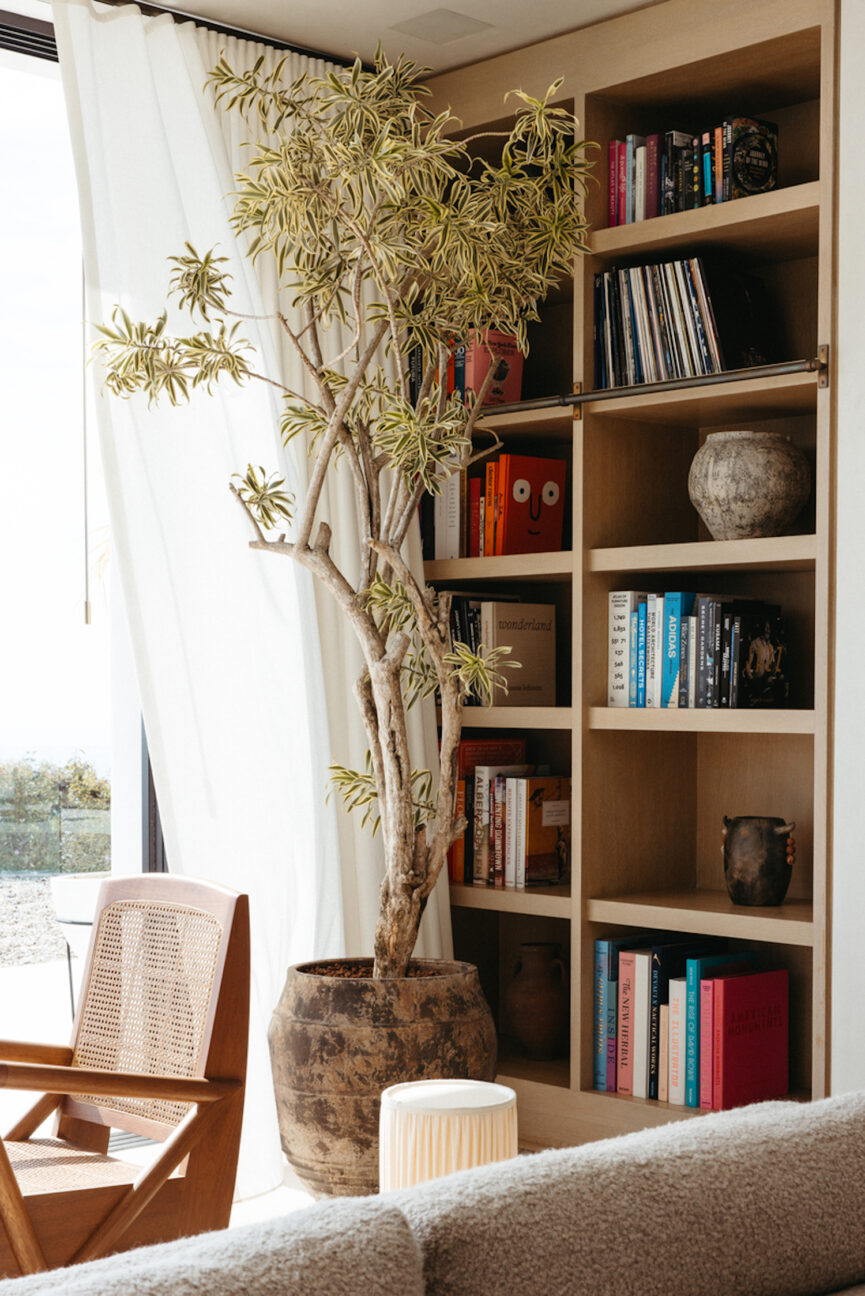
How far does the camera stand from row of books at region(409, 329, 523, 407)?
365 centimetres

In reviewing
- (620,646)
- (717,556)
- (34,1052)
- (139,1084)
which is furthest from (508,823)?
(139,1084)

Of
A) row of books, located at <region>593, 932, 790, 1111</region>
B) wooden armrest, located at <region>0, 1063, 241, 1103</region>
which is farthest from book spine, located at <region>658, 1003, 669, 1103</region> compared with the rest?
wooden armrest, located at <region>0, 1063, 241, 1103</region>

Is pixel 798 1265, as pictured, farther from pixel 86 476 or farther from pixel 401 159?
pixel 86 476

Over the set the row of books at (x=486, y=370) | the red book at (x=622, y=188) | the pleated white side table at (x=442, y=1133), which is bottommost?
the pleated white side table at (x=442, y=1133)

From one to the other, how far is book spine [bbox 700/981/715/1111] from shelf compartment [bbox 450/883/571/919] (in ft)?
1.29

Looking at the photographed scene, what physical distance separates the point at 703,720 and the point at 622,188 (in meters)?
1.29

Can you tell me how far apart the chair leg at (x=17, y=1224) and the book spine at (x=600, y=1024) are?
1.65m

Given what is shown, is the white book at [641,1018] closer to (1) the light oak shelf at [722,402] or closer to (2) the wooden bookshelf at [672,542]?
(2) the wooden bookshelf at [672,542]

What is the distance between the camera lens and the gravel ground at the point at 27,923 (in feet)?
10.8

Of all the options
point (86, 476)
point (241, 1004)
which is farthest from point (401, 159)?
point (241, 1004)

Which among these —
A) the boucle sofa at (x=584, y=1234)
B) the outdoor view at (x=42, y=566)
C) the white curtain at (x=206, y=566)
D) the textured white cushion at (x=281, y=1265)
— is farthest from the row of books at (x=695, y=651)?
the textured white cushion at (x=281, y=1265)

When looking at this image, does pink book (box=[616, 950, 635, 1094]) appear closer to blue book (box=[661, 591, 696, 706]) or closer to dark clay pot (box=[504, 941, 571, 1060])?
dark clay pot (box=[504, 941, 571, 1060])

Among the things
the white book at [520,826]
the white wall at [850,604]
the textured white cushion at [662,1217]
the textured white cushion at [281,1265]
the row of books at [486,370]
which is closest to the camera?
the textured white cushion at [281,1265]

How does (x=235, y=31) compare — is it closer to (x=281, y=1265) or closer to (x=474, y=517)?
(x=474, y=517)
